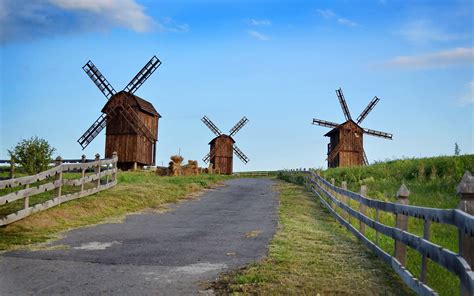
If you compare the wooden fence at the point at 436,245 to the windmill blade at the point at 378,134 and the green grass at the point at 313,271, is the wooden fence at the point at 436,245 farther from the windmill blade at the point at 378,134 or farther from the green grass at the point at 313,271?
the windmill blade at the point at 378,134

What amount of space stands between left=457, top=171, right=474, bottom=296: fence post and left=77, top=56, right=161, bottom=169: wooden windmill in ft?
139

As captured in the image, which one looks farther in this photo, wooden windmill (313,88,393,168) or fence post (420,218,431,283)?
wooden windmill (313,88,393,168)

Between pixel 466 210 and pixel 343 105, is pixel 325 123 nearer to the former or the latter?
pixel 343 105

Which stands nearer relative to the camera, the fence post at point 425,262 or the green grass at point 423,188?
the fence post at point 425,262

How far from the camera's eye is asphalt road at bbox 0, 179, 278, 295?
729 cm

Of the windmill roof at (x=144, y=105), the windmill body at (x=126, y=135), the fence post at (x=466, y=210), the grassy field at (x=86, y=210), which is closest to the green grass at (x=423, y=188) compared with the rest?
the fence post at (x=466, y=210)

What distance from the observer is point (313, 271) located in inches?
315

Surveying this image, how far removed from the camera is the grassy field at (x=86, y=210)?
12.5 m

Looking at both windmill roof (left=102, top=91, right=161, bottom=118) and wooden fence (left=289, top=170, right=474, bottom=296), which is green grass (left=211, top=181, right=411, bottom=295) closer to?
wooden fence (left=289, top=170, right=474, bottom=296)

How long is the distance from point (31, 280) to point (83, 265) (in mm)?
1173

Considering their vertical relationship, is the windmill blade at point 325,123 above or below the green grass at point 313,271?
above

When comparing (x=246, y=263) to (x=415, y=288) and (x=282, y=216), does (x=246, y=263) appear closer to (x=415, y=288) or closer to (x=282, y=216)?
(x=415, y=288)

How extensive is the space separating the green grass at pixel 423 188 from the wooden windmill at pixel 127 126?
2029 cm

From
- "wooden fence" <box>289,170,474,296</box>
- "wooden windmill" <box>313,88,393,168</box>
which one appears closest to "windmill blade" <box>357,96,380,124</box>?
"wooden windmill" <box>313,88,393,168</box>
